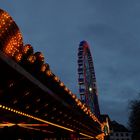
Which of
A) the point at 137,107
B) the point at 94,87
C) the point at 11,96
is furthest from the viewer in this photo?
the point at 94,87

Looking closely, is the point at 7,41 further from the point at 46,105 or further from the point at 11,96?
the point at 46,105

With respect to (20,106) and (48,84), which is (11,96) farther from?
(48,84)

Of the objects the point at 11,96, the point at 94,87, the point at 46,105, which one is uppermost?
the point at 94,87

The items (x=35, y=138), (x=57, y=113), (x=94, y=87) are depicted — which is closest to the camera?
(x=57, y=113)

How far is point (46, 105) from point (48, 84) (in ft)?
5.85

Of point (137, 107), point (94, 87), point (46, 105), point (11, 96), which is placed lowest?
point (11, 96)

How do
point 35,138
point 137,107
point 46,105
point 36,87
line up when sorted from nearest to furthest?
point 36,87 → point 46,105 → point 35,138 → point 137,107

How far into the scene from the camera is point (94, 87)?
68.8 meters

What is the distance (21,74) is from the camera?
11469mm

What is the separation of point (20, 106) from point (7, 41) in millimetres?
4395

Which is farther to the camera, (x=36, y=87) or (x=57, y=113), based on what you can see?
(x=57, y=113)

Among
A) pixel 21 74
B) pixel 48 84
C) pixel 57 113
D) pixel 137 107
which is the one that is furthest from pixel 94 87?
pixel 21 74

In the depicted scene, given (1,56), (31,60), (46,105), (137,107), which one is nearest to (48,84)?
(46,105)

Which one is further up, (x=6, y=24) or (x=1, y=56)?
(x=6, y=24)
